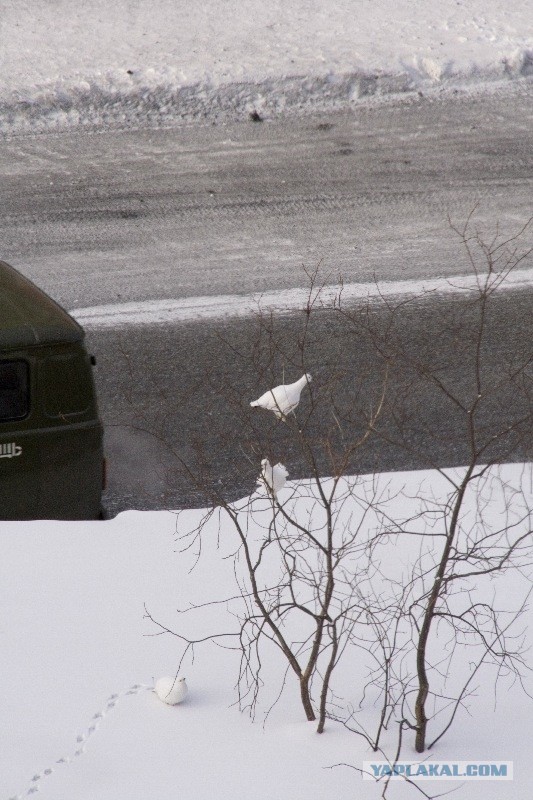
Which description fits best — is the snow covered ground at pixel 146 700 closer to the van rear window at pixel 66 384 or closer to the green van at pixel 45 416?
the green van at pixel 45 416

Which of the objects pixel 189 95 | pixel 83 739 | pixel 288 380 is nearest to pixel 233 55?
pixel 189 95

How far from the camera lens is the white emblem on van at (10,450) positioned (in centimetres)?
666

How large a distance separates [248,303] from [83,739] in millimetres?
5616

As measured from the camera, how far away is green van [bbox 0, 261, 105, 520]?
6.64 metres

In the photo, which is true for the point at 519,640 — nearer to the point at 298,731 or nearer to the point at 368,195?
the point at 298,731

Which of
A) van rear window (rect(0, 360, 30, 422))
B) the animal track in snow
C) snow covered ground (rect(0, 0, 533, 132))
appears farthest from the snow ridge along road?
the animal track in snow

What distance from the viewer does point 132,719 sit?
223 inches

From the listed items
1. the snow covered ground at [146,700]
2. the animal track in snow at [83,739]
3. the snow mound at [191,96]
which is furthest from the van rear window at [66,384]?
the snow mound at [191,96]

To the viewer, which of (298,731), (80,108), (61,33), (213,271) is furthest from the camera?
(61,33)

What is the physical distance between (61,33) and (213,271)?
663 centimetres

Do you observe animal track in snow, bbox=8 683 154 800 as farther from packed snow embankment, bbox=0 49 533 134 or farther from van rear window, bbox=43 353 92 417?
packed snow embankment, bbox=0 49 533 134

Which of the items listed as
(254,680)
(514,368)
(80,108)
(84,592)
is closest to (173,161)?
(80,108)

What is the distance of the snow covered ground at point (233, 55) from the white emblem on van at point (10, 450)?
321 inches

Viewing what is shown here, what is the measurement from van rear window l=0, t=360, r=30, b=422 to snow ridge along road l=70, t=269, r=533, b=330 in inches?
137
